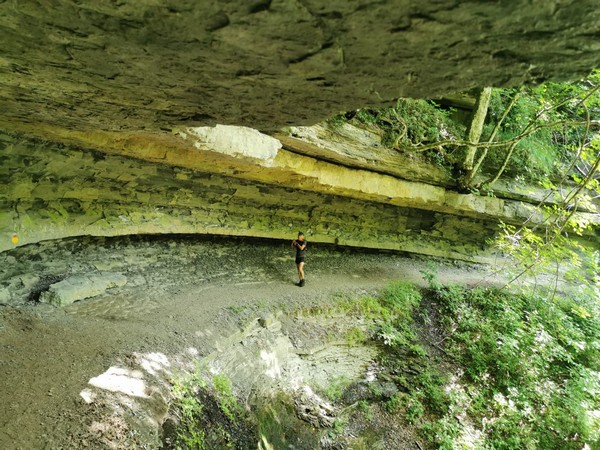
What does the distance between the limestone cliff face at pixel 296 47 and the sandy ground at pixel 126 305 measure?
2624 millimetres

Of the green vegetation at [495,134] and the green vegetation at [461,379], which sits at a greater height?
the green vegetation at [495,134]

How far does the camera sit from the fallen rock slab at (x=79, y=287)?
468 cm

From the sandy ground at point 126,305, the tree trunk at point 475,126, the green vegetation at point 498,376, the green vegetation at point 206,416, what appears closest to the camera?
the sandy ground at point 126,305

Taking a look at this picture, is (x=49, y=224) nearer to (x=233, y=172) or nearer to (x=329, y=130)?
(x=233, y=172)

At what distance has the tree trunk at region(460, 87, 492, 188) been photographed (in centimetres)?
904

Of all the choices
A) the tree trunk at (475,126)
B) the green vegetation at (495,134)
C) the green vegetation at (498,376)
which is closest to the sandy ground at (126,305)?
the green vegetation at (498,376)

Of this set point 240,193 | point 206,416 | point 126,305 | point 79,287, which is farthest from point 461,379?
point 79,287

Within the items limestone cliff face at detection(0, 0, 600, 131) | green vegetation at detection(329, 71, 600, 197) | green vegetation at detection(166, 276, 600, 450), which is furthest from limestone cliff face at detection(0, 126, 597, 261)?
limestone cliff face at detection(0, 0, 600, 131)

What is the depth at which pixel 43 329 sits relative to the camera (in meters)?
4.08

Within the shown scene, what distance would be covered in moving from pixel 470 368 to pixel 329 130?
5626 millimetres

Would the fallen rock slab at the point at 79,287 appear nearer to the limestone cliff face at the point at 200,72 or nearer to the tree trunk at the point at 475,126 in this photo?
the limestone cliff face at the point at 200,72

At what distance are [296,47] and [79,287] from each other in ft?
15.7

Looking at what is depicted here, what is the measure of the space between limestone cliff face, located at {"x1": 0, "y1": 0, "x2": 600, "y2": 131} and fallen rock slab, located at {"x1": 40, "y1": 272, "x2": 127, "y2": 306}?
311cm

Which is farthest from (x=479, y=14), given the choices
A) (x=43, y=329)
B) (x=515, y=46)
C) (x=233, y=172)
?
(x=233, y=172)
